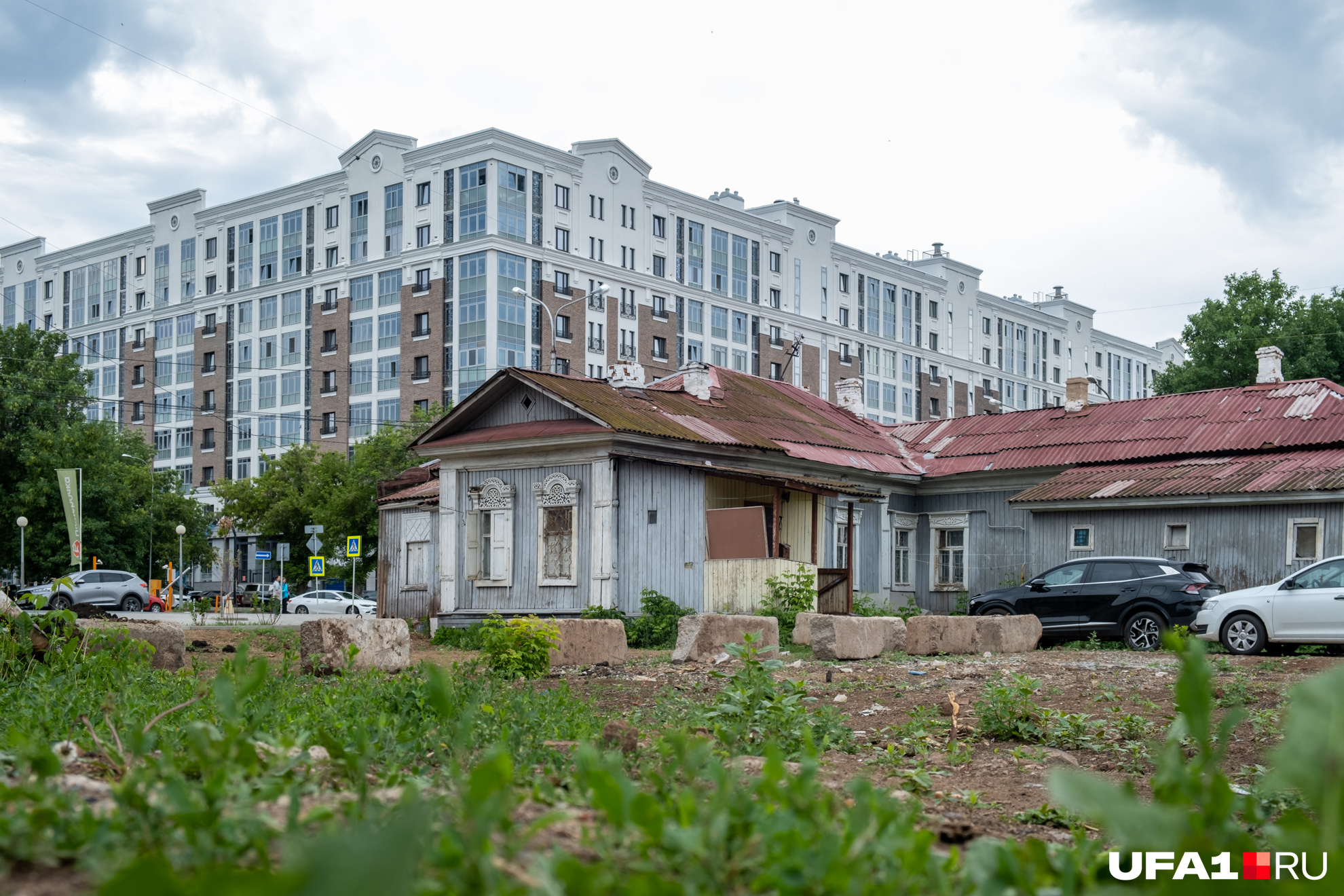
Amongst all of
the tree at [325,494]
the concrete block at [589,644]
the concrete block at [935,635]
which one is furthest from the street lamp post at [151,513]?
the concrete block at [935,635]

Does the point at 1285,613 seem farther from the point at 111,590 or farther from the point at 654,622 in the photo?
the point at 111,590

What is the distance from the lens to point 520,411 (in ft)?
82.1

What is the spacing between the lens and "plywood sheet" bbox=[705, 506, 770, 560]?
22078 millimetres

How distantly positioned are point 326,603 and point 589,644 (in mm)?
34454

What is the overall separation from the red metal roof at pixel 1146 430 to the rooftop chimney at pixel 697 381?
20.9 feet

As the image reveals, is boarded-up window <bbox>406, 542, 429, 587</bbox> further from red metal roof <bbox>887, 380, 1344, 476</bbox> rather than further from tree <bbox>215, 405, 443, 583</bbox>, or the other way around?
tree <bbox>215, 405, 443, 583</bbox>

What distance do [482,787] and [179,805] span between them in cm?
83

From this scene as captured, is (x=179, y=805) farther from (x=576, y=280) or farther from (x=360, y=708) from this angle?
(x=576, y=280)

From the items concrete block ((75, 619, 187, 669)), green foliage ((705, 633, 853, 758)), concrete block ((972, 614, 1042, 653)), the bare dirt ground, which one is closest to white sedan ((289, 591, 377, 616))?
the bare dirt ground

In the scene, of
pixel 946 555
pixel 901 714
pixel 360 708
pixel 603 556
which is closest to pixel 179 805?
pixel 360 708

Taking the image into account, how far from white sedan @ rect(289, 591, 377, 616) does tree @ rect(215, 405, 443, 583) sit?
290 centimetres

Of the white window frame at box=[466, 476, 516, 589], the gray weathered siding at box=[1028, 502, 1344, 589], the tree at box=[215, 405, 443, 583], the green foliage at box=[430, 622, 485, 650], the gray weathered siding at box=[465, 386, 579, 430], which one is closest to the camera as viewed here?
the green foliage at box=[430, 622, 485, 650]

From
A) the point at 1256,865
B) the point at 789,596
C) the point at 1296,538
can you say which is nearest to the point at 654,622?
the point at 789,596

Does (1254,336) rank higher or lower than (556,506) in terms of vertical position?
higher
